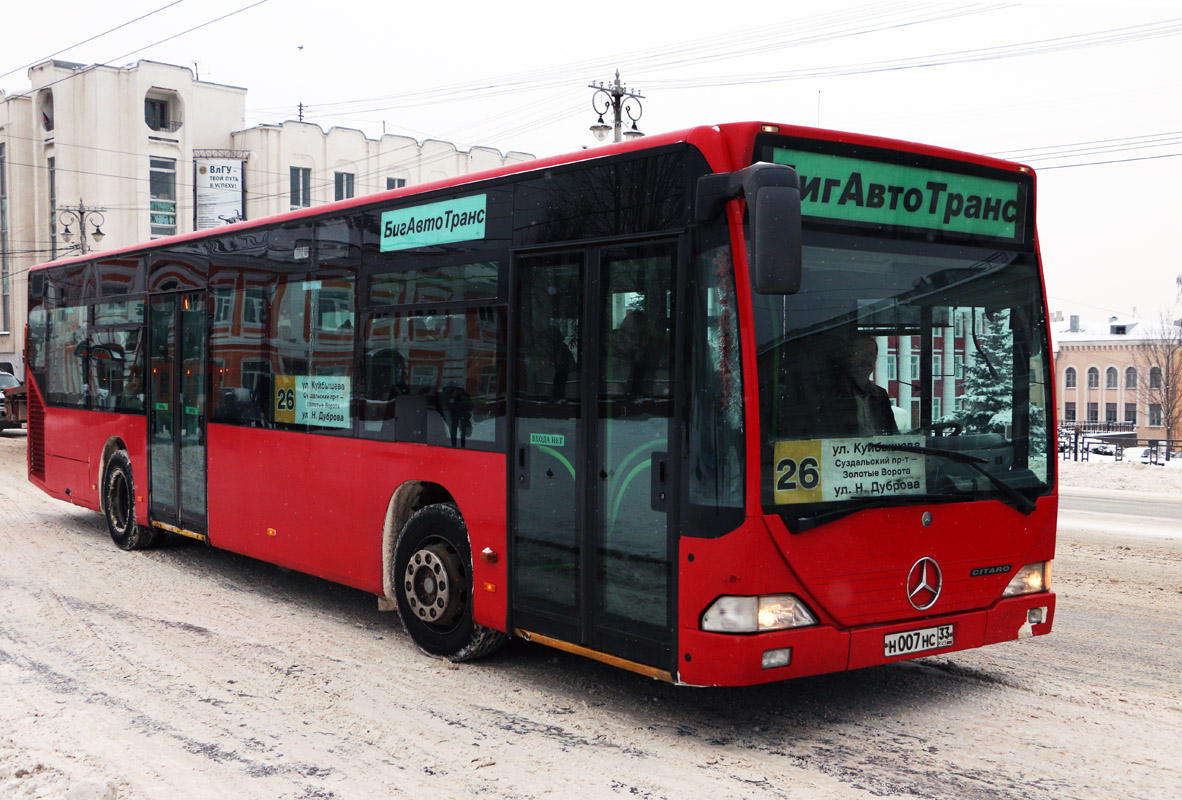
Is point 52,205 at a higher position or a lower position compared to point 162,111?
lower

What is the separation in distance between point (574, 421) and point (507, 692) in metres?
1.67

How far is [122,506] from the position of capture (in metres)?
11.9

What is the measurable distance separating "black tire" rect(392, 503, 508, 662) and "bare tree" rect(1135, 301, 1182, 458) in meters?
68.2

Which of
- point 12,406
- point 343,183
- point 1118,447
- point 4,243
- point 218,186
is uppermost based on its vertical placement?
point 343,183

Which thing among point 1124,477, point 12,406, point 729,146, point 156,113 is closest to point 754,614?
point 729,146

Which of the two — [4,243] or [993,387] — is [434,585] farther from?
[4,243]

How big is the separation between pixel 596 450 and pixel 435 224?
217cm

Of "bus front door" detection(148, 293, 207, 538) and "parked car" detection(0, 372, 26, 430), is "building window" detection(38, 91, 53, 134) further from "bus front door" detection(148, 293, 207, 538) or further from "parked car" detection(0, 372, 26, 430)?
"bus front door" detection(148, 293, 207, 538)

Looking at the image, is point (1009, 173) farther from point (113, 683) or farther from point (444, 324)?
point (113, 683)

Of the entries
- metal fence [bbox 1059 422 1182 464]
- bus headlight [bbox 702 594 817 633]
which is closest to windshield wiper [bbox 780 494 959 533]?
bus headlight [bbox 702 594 817 633]

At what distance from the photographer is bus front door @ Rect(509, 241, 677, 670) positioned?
217 inches

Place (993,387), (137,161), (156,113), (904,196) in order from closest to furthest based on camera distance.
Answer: (904,196)
(993,387)
(137,161)
(156,113)

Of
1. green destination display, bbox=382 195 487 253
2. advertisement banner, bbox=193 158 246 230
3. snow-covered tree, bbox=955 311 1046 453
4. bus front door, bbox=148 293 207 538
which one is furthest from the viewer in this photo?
advertisement banner, bbox=193 158 246 230

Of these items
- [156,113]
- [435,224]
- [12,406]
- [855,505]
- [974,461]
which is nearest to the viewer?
[855,505]
